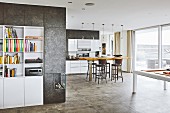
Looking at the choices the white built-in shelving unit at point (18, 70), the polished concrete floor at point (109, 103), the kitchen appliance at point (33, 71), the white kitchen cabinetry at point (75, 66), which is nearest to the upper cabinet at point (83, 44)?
the white kitchen cabinetry at point (75, 66)

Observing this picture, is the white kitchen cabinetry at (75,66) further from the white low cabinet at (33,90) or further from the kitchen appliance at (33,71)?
the white low cabinet at (33,90)

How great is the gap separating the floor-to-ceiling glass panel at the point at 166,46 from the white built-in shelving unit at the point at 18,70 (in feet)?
22.3

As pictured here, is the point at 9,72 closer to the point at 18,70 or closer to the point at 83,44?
the point at 18,70

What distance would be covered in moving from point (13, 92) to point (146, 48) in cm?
867

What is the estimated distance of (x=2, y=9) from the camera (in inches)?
182

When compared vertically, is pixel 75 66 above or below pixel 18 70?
below

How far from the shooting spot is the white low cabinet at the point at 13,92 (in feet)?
15.0

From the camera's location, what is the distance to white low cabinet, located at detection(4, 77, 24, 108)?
457 cm

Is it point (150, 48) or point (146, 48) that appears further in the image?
point (146, 48)

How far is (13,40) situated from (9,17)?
0.63 m

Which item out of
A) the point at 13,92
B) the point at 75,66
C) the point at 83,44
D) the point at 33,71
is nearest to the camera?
the point at 13,92

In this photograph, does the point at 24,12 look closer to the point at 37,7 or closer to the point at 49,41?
the point at 37,7

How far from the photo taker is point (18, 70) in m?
5.00

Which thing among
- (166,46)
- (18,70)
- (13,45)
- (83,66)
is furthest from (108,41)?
(13,45)
